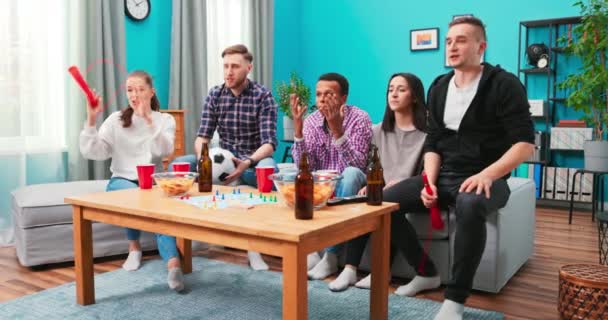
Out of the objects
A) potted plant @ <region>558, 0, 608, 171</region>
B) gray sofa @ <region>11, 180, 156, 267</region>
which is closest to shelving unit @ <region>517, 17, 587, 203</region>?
potted plant @ <region>558, 0, 608, 171</region>

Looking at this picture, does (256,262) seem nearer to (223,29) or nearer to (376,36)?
(223,29)

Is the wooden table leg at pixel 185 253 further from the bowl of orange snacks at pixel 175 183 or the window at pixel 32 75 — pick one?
the window at pixel 32 75

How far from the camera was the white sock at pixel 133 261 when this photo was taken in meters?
2.68

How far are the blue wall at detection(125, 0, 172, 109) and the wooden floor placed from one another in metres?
1.80

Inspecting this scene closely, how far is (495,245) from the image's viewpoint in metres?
2.29

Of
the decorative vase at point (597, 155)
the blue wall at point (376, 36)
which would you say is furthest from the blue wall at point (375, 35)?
the decorative vase at point (597, 155)

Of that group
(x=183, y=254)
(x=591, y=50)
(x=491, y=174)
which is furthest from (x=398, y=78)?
(x=591, y=50)

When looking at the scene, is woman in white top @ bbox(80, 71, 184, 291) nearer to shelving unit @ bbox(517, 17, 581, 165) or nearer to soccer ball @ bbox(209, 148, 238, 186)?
soccer ball @ bbox(209, 148, 238, 186)

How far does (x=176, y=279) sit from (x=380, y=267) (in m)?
0.92

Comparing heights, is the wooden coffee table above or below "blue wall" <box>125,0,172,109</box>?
below

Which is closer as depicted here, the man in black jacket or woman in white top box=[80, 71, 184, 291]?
the man in black jacket

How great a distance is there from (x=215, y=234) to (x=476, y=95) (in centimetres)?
121

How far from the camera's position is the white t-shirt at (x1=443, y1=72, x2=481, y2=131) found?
2.26m

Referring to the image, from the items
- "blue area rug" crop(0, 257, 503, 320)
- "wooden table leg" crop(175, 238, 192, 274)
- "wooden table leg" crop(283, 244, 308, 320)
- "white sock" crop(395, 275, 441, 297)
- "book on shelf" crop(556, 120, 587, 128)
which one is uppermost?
"book on shelf" crop(556, 120, 587, 128)
